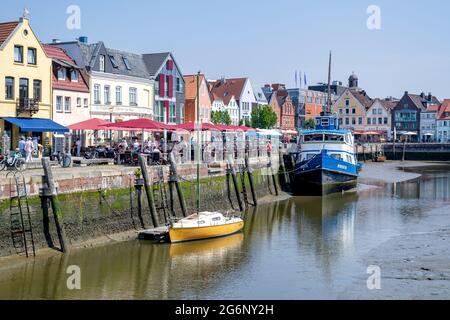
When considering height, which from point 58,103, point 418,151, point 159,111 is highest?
point 58,103

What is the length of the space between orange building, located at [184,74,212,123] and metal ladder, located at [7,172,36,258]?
1788 inches

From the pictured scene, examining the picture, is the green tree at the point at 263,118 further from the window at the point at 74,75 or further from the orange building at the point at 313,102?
the window at the point at 74,75

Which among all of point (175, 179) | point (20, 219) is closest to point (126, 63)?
point (175, 179)

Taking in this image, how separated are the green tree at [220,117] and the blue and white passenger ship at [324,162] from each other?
29.9 m

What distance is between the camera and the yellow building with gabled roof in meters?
37.4

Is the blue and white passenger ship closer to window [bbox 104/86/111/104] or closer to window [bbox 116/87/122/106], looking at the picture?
window [bbox 116/87/122/106]

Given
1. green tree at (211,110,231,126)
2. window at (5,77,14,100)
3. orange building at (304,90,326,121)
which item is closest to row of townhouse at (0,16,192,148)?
window at (5,77,14,100)

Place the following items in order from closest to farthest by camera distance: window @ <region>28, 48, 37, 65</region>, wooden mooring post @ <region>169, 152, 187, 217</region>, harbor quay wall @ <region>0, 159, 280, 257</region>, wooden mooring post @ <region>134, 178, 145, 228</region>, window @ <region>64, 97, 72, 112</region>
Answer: harbor quay wall @ <region>0, 159, 280, 257</region>, wooden mooring post @ <region>134, 178, 145, 228</region>, wooden mooring post @ <region>169, 152, 187, 217</region>, window @ <region>28, 48, 37, 65</region>, window @ <region>64, 97, 72, 112</region>

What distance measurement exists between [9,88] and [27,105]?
54.5 inches

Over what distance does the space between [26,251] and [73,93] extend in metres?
24.8

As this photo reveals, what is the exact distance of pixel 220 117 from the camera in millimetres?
76750

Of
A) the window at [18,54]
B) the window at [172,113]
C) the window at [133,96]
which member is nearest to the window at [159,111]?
the window at [172,113]

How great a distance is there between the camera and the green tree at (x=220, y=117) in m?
75.9

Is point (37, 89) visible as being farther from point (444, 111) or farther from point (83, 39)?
point (444, 111)
